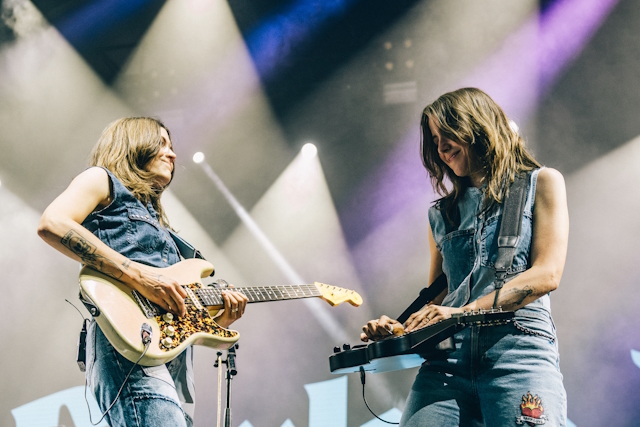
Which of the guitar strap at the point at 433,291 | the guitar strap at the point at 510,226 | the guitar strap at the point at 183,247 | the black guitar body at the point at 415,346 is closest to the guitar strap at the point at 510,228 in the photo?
the guitar strap at the point at 510,226

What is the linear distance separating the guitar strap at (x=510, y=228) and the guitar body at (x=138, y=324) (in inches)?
47.1

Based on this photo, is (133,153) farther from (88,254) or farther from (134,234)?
(88,254)

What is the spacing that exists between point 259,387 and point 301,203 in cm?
199

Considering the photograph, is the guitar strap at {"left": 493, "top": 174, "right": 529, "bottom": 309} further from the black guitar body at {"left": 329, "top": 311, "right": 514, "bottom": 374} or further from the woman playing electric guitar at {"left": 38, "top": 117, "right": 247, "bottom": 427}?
the woman playing electric guitar at {"left": 38, "top": 117, "right": 247, "bottom": 427}

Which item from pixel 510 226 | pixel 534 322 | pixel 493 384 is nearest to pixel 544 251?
pixel 510 226

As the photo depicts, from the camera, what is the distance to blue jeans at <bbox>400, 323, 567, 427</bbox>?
1567mm

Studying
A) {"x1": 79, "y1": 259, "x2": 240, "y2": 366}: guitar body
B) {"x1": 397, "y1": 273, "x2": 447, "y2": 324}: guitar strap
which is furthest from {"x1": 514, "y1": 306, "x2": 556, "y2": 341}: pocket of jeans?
{"x1": 79, "y1": 259, "x2": 240, "y2": 366}: guitar body

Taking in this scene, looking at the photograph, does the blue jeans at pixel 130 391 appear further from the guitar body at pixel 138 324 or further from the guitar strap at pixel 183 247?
the guitar strap at pixel 183 247

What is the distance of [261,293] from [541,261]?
1.63 meters

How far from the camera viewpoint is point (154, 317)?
2.01 m

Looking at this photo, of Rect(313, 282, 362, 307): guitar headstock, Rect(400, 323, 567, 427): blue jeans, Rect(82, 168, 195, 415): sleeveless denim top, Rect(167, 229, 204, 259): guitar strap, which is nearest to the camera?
Rect(400, 323, 567, 427): blue jeans

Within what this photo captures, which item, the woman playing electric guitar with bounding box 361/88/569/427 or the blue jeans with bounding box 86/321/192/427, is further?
the blue jeans with bounding box 86/321/192/427

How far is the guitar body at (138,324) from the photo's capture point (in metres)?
1.82

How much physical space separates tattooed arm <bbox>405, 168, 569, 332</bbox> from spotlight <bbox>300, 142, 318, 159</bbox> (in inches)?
150
